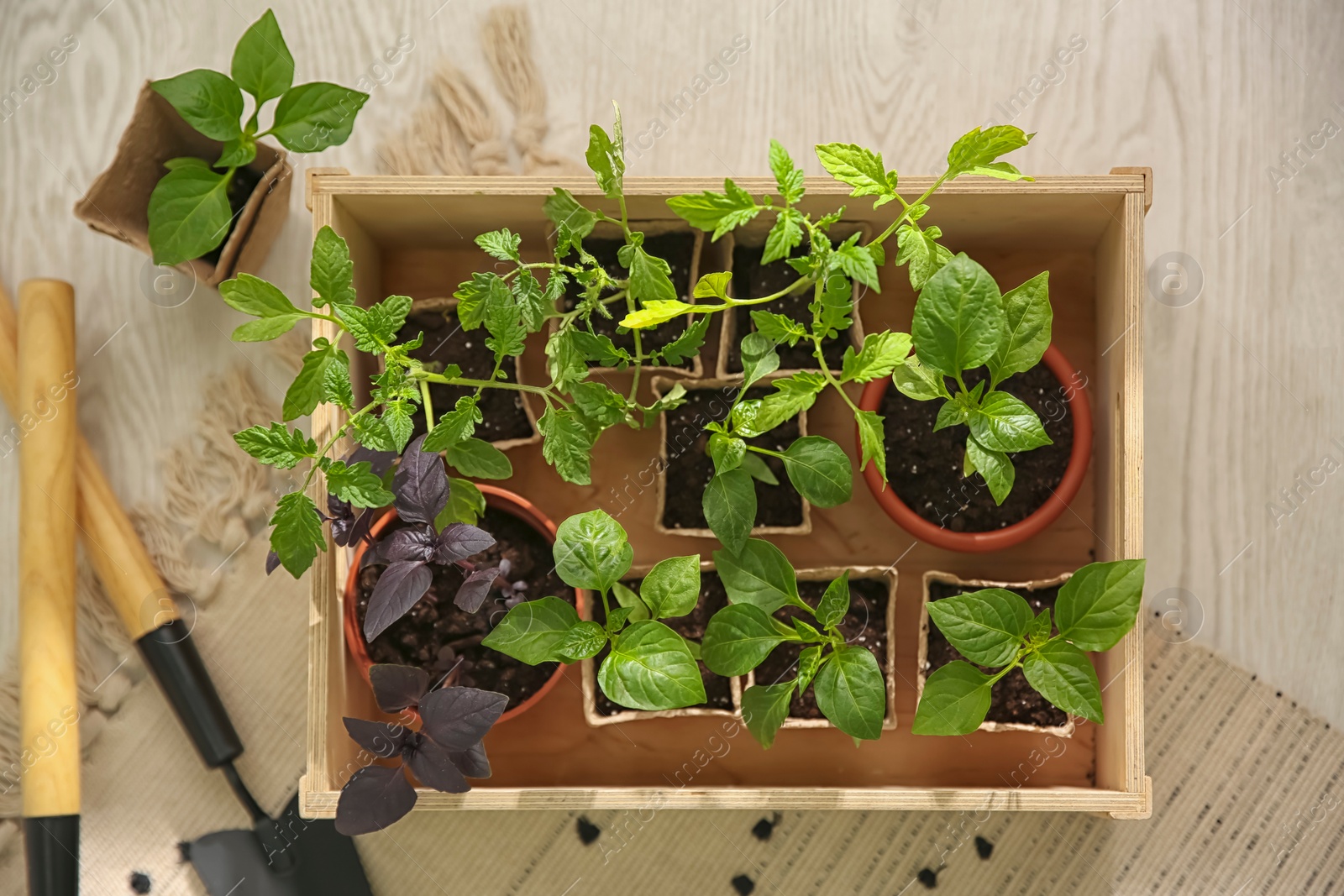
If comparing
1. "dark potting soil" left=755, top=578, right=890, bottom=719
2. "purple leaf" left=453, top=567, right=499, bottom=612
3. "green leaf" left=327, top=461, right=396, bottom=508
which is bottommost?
"dark potting soil" left=755, top=578, right=890, bottom=719

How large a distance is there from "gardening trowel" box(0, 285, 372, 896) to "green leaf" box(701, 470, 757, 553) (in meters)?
0.71

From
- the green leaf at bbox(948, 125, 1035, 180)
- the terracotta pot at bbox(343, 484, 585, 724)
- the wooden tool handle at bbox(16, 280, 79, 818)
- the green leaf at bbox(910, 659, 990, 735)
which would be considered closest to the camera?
the green leaf at bbox(948, 125, 1035, 180)

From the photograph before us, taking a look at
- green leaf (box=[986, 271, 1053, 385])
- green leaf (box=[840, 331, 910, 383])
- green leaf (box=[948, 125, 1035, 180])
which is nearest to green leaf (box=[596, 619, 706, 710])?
green leaf (box=[840, 331, 910, 383])

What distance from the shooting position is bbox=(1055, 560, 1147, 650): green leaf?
0.98 metres

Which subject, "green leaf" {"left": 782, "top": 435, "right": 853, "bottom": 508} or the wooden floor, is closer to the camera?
"green leaf" {"left": 782, "top": 435, "right": 853, "bottom": 508}

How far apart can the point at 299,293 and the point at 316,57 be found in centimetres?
34

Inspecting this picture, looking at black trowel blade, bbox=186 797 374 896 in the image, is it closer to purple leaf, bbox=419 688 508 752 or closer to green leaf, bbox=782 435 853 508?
purple leaf, bbox=419 688 508 752

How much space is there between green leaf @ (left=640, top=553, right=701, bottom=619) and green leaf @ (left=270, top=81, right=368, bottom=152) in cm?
59

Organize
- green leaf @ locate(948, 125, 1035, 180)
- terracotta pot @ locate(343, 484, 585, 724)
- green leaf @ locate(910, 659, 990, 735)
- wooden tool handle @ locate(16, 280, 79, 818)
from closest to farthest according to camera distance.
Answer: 1. green leaf @ locate(948, 125, 1035, 180)
2. green leaf @ locate(910, 659, 990, 735)
3. terracotta pot @ locate(343, 484, 585, 724)
4. wooden tool handle @ locate(16, 280, 79, 818)

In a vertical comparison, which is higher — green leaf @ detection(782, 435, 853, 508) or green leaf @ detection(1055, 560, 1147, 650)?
green leaf @ detection(782, 435, 853, 508)

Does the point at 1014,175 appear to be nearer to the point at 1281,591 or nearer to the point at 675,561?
the point at 675,561

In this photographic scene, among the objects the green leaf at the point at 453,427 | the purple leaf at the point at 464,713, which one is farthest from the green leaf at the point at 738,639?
the green leaf at the point at 453,427

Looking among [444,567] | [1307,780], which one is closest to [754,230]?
[444,567]

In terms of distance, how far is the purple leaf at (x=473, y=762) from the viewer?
989mm
